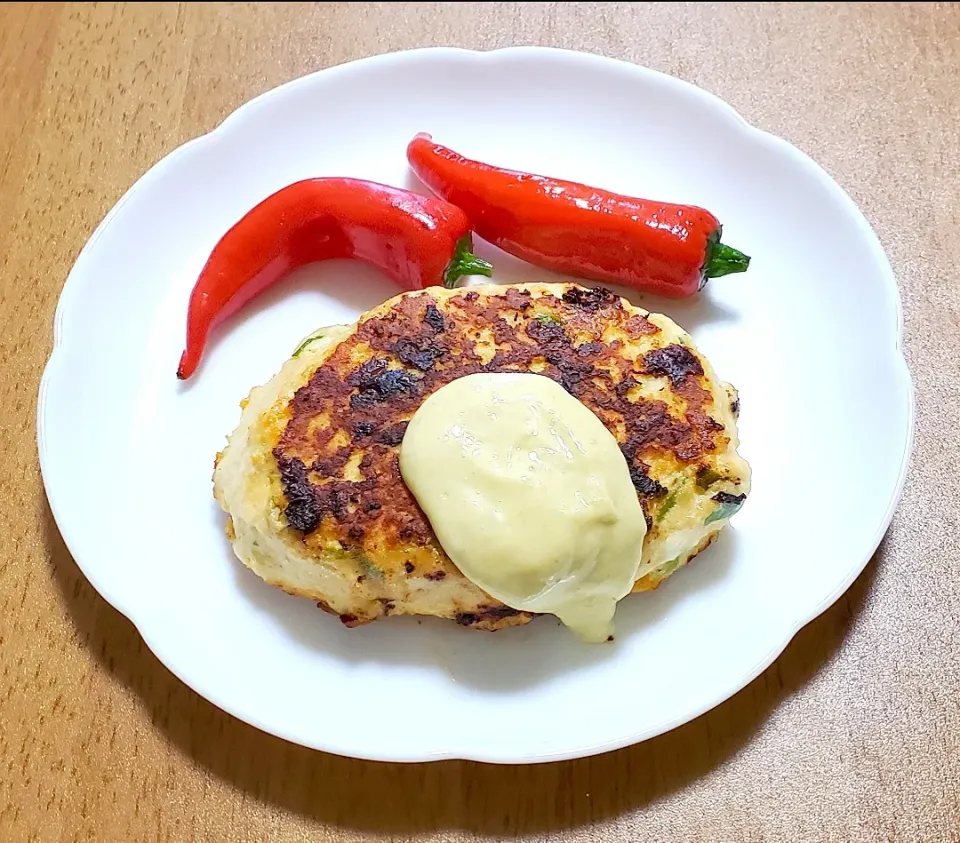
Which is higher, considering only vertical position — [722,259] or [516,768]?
[722,259]

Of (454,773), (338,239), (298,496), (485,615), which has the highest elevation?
(338,239)

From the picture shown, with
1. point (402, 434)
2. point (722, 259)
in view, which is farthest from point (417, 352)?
point (722, 259)

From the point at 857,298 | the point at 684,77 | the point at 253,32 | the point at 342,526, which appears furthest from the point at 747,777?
the point at 253,32

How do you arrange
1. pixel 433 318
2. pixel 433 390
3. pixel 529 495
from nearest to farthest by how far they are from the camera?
pixel 529 495
pixel 433 390
pixel 433 318

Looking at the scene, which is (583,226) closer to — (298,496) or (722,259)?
(722,259)

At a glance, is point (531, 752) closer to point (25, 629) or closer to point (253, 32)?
point (25, 629)
